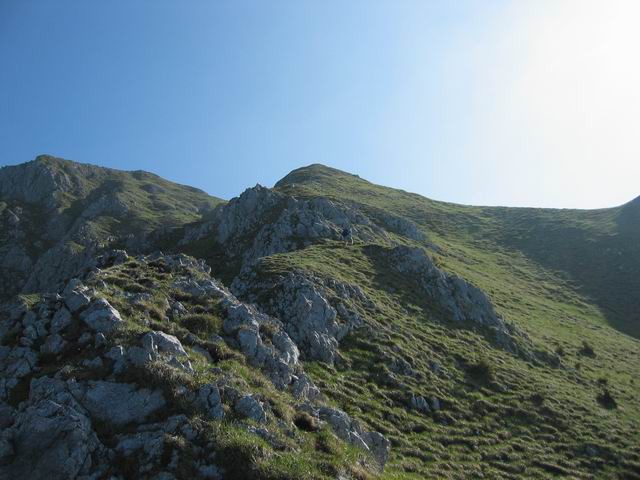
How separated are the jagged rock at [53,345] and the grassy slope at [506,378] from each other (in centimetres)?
1353

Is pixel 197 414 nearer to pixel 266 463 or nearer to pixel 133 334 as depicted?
pixel 266 463

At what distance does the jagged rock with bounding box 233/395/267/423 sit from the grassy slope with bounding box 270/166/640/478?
730 cm

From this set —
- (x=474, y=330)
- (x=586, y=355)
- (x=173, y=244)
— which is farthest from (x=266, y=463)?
(x=173, y=244)

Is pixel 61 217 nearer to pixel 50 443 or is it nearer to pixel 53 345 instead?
pixel 53 345

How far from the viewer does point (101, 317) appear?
1639 centimetres

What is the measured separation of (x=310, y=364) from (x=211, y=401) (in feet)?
47.7

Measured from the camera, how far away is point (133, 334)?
15633mm

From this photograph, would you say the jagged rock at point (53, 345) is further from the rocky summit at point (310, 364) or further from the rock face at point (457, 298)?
the rock face at point (457, 298)

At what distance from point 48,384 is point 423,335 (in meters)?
29.6

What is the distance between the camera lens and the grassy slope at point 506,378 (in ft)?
81.8

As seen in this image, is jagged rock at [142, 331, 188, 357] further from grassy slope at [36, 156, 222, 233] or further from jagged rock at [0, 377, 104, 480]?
grassy slope at [36, 156, 222, 233]

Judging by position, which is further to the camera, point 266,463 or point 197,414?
point 197,414

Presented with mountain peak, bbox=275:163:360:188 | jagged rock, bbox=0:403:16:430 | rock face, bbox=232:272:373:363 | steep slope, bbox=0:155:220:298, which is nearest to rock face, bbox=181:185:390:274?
rock face, bbox=232:272:373:363

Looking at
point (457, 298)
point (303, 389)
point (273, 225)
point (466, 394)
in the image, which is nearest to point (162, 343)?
point (303, 389)
